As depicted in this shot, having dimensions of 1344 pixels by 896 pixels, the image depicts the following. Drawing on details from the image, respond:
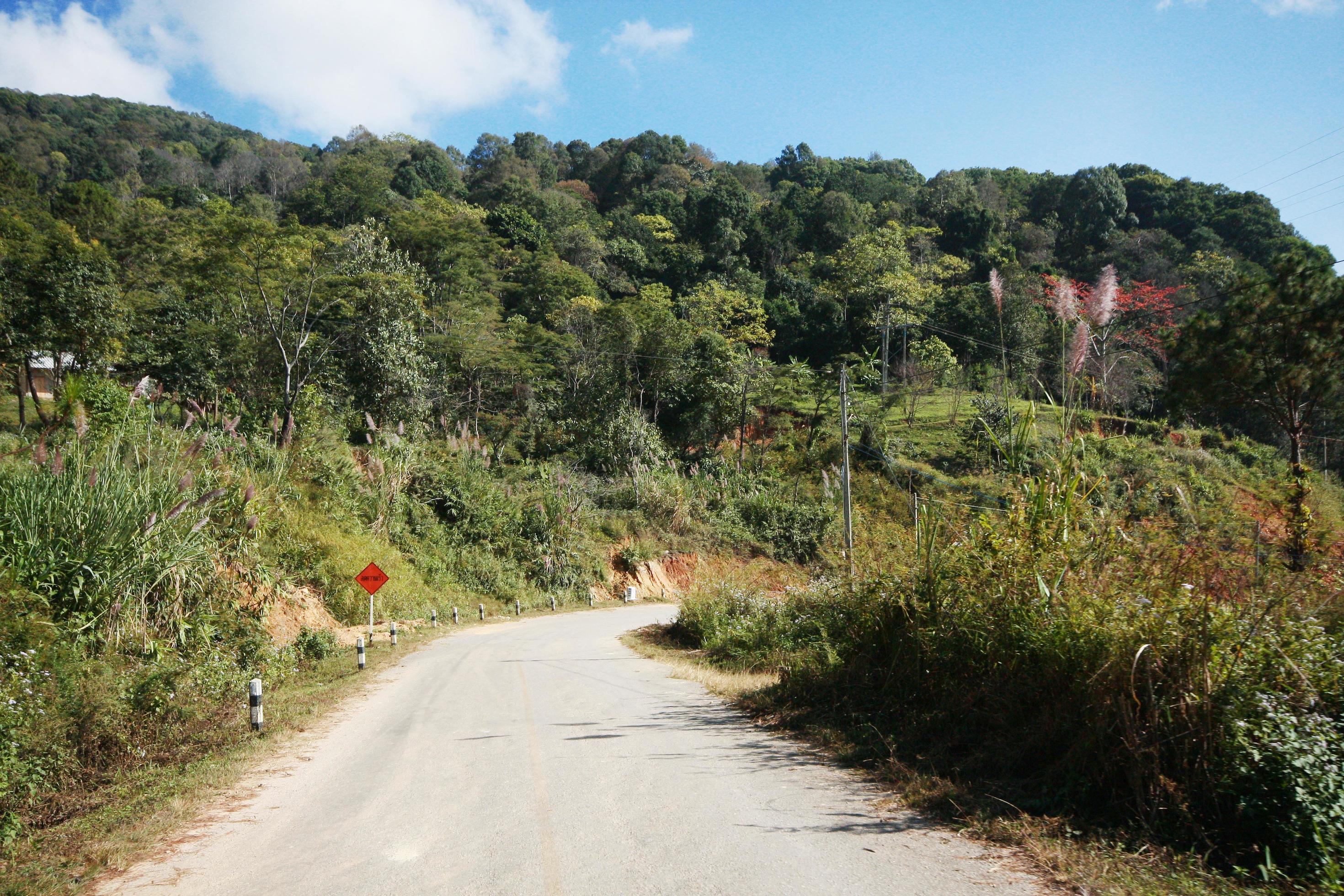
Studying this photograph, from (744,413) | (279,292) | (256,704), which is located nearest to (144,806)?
(256,704)

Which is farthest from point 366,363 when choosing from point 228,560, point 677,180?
point 677,180

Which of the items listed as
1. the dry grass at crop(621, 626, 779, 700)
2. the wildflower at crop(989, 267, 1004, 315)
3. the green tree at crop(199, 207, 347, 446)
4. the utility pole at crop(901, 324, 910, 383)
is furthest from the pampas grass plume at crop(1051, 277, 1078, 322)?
the utility pole at crop(901, 324, 910, 383)

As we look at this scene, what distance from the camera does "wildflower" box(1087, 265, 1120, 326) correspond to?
6.41 metres

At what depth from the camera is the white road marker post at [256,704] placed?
9469 mm

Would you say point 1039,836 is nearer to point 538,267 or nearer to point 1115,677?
point 1115,677

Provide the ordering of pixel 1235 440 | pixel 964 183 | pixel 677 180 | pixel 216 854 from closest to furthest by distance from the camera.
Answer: pixel 216 854
pixel 1235 440
pixel 964 183
pixel 677 180

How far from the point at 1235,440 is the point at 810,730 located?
3956 centimetres

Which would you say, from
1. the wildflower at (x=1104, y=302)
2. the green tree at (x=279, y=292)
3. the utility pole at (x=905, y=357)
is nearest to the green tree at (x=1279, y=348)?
the wildflower at (x=1104, y=302)

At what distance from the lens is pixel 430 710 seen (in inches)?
426

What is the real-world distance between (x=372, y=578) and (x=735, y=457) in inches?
1196

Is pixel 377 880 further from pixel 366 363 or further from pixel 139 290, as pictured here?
pixel 139 290

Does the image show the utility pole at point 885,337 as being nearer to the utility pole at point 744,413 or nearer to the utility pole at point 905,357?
the utility pole at point 905,357

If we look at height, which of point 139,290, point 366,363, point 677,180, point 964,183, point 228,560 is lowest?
point 228,560

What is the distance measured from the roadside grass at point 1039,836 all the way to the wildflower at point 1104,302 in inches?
151
